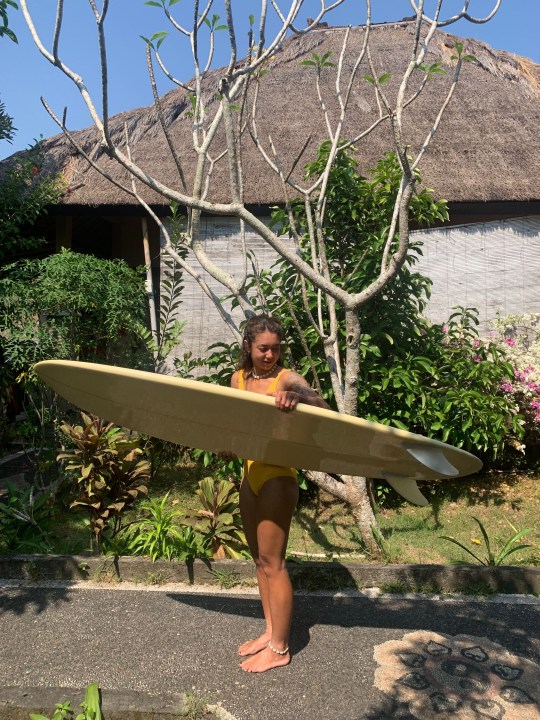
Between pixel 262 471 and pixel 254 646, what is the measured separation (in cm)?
85

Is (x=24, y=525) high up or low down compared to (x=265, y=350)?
down

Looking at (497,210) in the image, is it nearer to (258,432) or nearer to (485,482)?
(485,482)

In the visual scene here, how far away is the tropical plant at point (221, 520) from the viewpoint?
416 centimetres

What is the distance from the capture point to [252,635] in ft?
10.2

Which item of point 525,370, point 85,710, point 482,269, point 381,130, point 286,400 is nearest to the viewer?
point 85,710

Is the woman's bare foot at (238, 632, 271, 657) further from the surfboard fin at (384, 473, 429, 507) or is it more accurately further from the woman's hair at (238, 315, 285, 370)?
the woman's hair at (238, 315, 285, 370)

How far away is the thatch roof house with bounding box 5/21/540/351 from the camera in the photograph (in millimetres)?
6691

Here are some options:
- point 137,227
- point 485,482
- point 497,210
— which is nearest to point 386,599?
Result: point 485,482

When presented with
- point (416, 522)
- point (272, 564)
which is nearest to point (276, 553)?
point (272, 564)

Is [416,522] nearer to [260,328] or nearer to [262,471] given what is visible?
[262,471]

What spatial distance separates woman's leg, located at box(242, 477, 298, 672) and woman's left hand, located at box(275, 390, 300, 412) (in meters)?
0.44

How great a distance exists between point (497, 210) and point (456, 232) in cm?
96

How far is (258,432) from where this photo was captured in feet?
8.80

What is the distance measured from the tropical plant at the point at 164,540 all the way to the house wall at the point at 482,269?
3.83 meters
